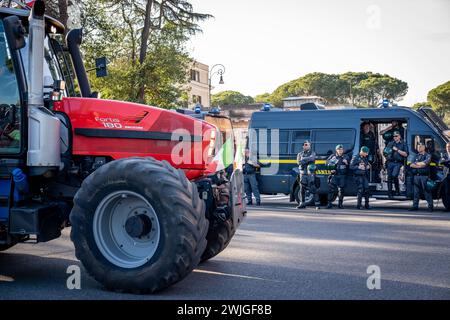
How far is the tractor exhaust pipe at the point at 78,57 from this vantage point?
7672 mm

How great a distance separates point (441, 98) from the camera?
7219cm

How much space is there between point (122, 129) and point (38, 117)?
90 cm

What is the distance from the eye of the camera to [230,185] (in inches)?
279

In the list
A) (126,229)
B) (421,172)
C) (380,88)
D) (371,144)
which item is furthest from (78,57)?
(380,88)

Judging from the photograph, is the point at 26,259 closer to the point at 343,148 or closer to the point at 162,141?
the point at 162,141

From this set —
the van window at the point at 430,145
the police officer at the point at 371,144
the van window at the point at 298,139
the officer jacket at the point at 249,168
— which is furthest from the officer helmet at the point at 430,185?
the officer jacket at the point at 249,168

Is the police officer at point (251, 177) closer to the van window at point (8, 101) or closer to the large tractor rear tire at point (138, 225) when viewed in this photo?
the van window at point (8, 101)

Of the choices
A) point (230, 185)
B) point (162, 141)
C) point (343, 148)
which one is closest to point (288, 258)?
point (230, 185)

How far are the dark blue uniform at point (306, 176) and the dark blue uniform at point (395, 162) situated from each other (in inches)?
85.6

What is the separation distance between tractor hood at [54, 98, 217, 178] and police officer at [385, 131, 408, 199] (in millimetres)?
11990

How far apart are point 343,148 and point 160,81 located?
12738 mm

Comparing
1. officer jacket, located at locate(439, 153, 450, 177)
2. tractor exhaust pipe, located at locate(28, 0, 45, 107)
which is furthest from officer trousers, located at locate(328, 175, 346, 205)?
tractor exhaust pipe, located at locate(28, 0, 45, 107)

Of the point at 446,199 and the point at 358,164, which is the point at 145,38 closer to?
the point at 358,164

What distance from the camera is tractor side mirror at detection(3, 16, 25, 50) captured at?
6.43m
